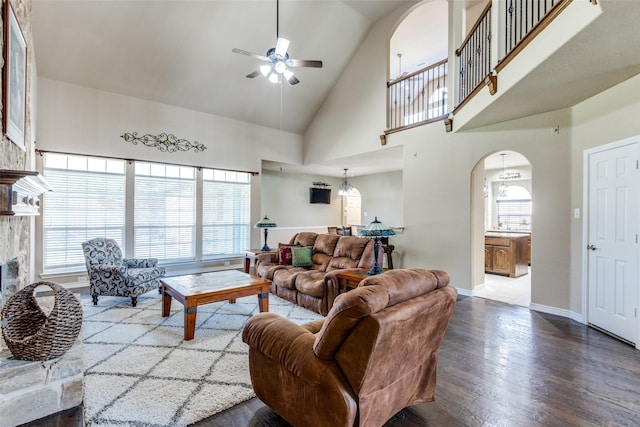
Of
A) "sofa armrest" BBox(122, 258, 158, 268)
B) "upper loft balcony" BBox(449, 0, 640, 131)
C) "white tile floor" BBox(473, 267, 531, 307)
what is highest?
"upper loft balcony" BBox(449, 0, 640, 131)

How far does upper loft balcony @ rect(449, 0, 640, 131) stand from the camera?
2.06 metres

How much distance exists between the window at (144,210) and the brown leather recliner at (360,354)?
4684mm

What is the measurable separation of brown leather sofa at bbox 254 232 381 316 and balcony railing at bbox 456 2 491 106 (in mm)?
2621

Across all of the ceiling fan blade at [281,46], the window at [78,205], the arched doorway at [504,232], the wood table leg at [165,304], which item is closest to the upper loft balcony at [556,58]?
the arched doorway at [504,232]

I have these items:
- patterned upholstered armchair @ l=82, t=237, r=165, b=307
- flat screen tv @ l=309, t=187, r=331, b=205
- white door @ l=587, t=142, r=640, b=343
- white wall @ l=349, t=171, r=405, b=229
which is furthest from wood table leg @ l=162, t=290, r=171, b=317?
white wall @ l=349, t=171, r=405, b=229

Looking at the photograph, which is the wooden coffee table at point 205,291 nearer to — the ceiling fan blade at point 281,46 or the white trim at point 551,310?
the ceiling fan blade at point 281,46

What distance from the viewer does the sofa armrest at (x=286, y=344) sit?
151cm

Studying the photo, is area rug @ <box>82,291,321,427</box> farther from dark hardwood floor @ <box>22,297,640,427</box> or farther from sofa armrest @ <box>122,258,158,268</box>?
sofa armrest @ <box>122,258,158,268</box>

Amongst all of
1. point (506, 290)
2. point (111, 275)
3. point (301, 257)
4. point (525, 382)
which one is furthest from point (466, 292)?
point (111, 275)

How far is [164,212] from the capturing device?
5793 mm

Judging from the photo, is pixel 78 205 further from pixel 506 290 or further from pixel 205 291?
pixel 506 290

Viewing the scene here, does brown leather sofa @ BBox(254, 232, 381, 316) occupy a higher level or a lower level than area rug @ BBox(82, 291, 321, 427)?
higher

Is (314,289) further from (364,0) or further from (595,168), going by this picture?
(364,0)

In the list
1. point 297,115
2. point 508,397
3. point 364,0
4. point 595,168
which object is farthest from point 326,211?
point 508,397
